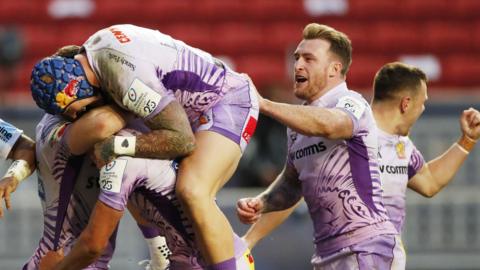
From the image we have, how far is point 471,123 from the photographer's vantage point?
20.7 feet

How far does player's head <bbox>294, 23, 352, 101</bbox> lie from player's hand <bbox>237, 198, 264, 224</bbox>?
61cm

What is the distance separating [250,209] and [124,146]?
100 centimetres

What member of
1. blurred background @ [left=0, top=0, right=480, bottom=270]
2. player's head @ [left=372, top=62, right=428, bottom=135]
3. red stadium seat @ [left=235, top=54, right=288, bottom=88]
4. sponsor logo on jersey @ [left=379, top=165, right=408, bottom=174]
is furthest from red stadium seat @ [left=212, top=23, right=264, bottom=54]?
sponsor logo on jersey @ [left=379, top=165, right=408, bottom=174]

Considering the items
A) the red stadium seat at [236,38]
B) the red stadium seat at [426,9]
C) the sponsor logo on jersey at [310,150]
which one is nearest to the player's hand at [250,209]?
the sponsor logo on jersey at [310,150]

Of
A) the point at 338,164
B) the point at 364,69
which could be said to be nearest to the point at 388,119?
the point at 338,164

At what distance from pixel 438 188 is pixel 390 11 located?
6605 millimetres

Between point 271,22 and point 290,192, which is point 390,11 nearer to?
point 271,22

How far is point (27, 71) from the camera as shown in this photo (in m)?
12.2

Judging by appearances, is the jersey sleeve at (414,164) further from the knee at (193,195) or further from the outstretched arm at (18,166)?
the outstretched arm at (18,166)

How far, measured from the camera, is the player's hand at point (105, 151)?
17.0ft

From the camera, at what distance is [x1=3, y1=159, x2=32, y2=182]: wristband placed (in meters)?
5.55

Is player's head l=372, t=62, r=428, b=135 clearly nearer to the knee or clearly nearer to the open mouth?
the open mouth

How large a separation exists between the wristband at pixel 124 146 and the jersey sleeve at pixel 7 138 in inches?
31.2

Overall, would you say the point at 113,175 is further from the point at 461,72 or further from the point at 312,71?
the point at 461,72
